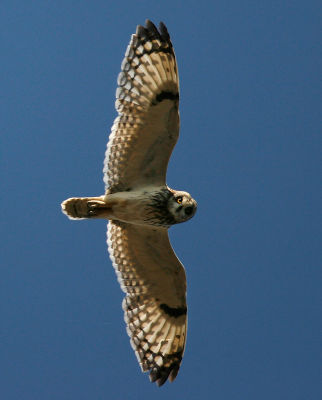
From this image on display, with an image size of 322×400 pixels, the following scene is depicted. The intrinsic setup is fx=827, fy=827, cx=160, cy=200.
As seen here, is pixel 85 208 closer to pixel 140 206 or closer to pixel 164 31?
pixel 140 206

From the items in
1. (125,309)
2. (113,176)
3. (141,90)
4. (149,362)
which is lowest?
(149,362)

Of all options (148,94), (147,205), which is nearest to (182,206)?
(147,205)

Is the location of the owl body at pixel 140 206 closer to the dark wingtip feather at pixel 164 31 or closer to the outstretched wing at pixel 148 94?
the outstretched wing at pixel 148 94

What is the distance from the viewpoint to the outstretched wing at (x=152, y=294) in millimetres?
7668

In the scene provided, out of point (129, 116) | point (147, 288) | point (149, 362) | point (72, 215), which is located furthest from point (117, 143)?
point (149, 362)

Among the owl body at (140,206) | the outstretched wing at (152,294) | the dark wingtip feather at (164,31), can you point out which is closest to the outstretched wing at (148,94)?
the dark wingtip feather at (164,31)

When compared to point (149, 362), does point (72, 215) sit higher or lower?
higher

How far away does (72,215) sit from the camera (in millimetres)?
7199

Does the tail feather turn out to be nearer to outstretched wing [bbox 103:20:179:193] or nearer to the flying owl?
the flying owl

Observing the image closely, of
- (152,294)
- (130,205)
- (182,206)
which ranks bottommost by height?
(152,294)

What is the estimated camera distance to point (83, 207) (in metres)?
7.19

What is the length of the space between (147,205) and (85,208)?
0.54 metres

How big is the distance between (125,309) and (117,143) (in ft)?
5.34

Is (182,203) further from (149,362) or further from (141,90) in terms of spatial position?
(149,362)
